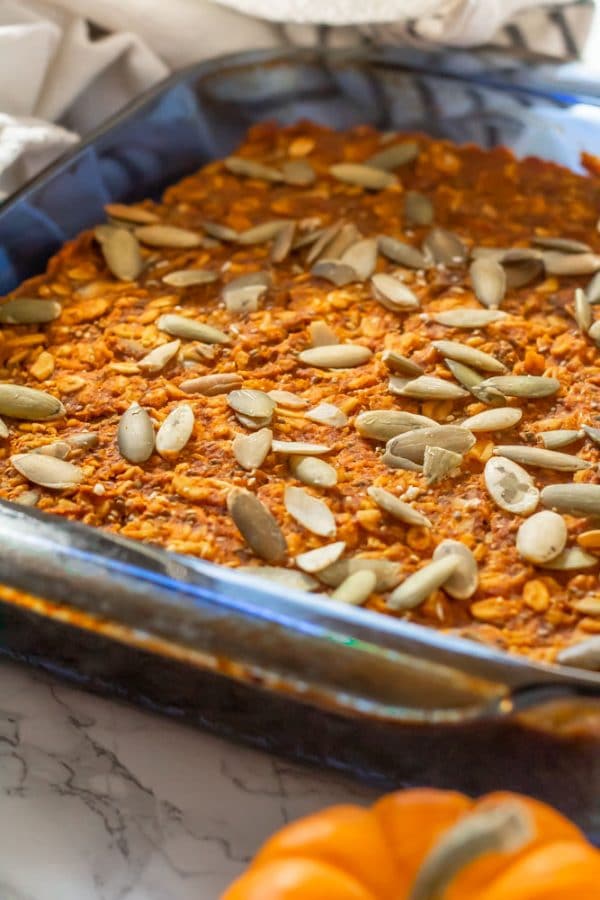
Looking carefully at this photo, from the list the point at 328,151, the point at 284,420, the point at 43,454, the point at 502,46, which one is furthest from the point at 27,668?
the point at 502,46

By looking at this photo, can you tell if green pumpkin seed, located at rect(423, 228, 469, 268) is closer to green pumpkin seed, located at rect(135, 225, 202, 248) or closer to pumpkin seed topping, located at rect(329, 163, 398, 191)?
pumpkin seed topping, located at rect(329, 163, 398, 191)

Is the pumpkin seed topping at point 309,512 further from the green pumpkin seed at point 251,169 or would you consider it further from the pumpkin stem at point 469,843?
the green pumpkin seed at point 251,169

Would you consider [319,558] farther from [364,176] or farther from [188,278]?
[364,176]

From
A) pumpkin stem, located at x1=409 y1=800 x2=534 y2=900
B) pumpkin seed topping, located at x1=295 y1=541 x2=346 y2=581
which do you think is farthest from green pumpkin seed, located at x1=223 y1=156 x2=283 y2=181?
pumpkin stem, located at x1=409 y1=800 x2=534 y2=900

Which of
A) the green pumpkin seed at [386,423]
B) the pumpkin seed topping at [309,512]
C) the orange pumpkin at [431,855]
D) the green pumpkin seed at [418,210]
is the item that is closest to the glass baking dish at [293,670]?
the orange pumpkin at [431,855]

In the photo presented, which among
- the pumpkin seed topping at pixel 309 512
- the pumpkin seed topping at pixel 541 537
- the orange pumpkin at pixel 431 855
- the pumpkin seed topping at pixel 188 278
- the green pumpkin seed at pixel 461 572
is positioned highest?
the pumpkin seed topping at pixel 188 278
